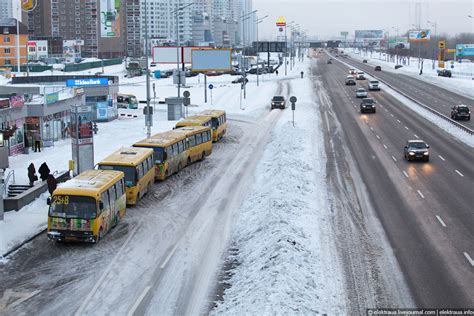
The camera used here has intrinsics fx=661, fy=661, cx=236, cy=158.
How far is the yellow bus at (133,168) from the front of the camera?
90.0 ft

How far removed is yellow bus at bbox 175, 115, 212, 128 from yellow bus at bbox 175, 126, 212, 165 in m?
1.77

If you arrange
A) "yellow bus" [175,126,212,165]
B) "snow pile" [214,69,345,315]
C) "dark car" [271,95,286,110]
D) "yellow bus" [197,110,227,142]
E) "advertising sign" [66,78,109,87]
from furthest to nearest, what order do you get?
"dark car" [271,95,286,110] < "advertising sign" [66,78,109,87] < "yellow bus" [197,110,227,142] < "yellow bus" [175,126,212,165] < "snow pile" [214,69,345,315]

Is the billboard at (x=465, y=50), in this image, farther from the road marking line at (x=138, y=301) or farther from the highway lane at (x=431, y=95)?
the road marking line at (x=138, y=301)

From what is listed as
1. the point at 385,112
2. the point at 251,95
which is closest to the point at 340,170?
the point at 385,112

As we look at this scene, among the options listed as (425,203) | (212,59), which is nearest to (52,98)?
(425,203)

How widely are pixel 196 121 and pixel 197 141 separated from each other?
491 centimetres

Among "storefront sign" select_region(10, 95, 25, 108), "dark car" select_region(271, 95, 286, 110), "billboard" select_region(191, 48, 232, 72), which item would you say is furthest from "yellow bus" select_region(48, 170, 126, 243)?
"billboard" select_region(191, 48, 232, 72)

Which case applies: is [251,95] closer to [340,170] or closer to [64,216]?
[340,170]

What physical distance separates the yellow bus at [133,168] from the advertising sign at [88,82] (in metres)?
26.4

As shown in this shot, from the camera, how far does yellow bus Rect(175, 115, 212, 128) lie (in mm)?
42125

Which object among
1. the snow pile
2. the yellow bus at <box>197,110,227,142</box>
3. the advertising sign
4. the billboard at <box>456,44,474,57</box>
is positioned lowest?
the snow pile

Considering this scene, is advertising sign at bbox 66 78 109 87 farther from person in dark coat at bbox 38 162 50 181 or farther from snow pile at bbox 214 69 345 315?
person in dark coat at bbox 38 162 50 181

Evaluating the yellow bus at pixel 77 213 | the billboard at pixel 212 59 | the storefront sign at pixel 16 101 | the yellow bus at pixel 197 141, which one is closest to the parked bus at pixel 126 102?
the billboard at pixel 212 59

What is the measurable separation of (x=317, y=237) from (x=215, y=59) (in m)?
63.0
